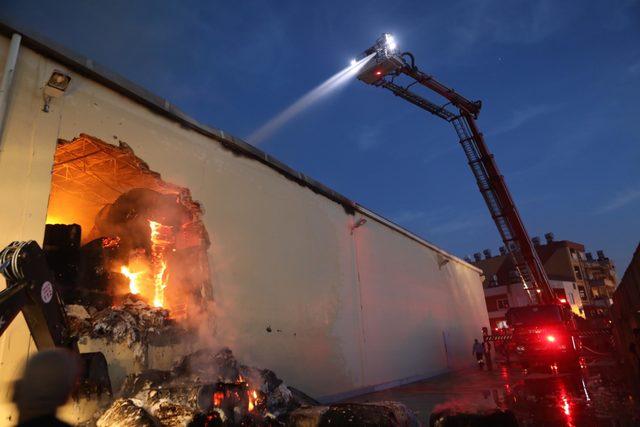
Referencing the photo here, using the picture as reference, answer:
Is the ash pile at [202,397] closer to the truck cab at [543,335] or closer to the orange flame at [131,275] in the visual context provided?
the orange flame at [131,275]

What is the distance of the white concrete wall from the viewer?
206 inches

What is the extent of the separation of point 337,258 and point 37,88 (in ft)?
26.8

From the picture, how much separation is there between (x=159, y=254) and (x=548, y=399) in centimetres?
891

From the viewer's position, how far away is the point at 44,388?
2312mm

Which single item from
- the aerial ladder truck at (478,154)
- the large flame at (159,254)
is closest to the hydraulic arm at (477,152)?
the aerial ladder truck at (478,154)

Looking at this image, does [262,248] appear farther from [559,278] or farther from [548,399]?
[559,278]

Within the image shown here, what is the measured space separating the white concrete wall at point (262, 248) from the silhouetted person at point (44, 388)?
3.01m

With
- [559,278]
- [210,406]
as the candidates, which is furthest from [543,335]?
[559,278]

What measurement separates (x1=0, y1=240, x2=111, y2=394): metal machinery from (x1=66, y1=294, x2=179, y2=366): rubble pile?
6.11 ft

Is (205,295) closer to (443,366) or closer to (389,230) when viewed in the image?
(389,230)

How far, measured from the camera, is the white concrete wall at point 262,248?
5.23 metres

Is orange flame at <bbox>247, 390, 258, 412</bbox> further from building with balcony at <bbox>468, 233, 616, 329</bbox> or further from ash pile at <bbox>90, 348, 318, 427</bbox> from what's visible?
building with balcony at <bbox>468, 233, 616, 329</bbox>

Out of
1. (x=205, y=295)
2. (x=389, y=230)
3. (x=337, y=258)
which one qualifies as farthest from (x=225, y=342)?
(x=389, y=230)

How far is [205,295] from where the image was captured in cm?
744
